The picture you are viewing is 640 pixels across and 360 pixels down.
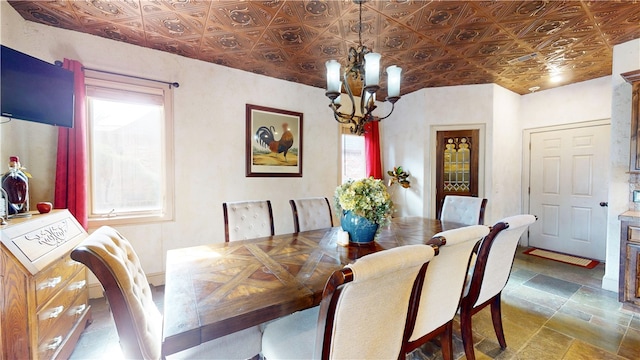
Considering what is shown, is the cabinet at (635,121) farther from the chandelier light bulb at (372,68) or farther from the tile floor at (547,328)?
the chandelier light bulb at (372,68)

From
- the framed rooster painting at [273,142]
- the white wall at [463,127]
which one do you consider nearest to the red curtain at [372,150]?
the white wall at [463,127]

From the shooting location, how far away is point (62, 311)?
1649 millimetres

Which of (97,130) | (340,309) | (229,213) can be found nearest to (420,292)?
(340,309)

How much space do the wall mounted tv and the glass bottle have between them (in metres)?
0.37

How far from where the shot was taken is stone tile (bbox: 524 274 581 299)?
8.94ft

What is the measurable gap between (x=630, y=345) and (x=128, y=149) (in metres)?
4.86

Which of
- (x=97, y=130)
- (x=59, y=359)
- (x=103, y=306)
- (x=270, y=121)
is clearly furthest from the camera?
(x=270, y=121)

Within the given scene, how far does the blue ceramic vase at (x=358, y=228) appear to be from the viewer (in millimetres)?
1854

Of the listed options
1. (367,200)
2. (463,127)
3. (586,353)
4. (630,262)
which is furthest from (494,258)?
(463,127)

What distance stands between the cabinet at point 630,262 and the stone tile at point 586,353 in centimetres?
96

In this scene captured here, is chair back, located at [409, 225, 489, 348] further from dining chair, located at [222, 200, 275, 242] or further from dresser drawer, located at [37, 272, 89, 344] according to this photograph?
dresser drawer, located at [37, 272, 89, 344]

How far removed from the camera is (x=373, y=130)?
459 cm

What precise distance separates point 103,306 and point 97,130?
5.83 feet

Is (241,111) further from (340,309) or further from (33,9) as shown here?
(340,309)
